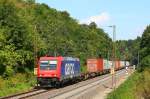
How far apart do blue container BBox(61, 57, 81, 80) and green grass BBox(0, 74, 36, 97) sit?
339 centimetres

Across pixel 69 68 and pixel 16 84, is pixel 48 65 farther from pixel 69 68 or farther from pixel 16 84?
pixel 69 68

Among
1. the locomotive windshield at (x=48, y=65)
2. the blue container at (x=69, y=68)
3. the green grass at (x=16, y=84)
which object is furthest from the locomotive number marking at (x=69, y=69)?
the green grass at (x=16, y=84)

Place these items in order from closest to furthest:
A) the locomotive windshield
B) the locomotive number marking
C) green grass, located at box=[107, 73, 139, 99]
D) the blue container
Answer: green grass, located at box=[107, 73, 139, 99]
the locomotive windshield
the blue container
the locomotive number marking

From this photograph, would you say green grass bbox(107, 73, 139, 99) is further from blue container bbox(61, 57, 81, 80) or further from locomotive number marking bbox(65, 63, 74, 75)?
locomotive number marking bbox(65, 63, 74, 75)

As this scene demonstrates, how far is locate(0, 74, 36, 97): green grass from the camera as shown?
39.6 metres

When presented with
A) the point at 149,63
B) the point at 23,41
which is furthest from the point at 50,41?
the point at 149,63

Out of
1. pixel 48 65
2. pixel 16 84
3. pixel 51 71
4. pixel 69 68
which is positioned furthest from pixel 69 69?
pixel 16 84

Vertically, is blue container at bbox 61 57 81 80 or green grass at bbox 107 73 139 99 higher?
blue container at bbox 61 57 81 80

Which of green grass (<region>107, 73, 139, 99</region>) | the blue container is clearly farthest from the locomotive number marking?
green grass (<region>107, 73, 139, 99</region>)

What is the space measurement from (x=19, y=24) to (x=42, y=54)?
12.8m

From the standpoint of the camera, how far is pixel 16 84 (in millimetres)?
45375

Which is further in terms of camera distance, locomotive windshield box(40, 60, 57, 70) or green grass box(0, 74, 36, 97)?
locomotive windshield box(40, 60, 57, 70)

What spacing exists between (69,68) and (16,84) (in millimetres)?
8014

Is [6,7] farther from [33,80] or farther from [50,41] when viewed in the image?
[50,41]
